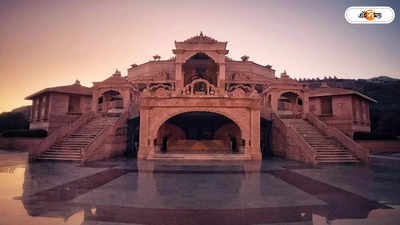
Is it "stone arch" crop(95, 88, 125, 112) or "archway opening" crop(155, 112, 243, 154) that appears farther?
"archway opening" crop(155, 112, 243, 154)

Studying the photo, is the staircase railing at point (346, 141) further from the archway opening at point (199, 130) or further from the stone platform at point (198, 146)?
the stone platform at point (198, 146)

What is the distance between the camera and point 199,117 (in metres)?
24.5

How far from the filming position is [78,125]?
2055cm

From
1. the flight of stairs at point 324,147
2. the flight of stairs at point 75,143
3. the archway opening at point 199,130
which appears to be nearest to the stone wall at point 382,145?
the flight of stairs at point 324,147

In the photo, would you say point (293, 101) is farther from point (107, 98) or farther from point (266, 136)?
point (107, 98)

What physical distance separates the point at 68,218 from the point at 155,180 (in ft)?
15.7

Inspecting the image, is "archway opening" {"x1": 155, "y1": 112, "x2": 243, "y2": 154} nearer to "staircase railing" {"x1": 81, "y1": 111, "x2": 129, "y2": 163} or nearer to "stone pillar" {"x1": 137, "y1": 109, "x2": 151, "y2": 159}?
"staircase railing" {"x1": 81, "y1": 111, "x2": 129, "y2": 163}

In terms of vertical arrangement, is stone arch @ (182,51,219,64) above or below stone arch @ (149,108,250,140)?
above

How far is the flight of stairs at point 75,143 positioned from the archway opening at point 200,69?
49.3 ft

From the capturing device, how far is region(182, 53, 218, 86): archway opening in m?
32.2

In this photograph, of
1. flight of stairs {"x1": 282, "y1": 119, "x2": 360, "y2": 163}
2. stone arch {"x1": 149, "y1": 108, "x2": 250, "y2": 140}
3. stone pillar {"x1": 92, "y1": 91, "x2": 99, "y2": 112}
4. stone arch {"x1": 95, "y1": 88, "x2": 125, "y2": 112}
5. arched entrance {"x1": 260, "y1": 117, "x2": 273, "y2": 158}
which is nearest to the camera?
flight of stairs {"x1": 282, "y1": 119, "x2": 360, "y2": 163}

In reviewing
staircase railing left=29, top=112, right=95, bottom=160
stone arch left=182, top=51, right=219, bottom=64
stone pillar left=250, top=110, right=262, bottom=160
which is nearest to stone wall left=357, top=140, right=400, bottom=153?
stone pillar left=250, top=110, right=262, bottom=160

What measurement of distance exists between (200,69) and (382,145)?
26715mm

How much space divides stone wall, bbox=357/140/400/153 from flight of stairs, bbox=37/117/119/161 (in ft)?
101
